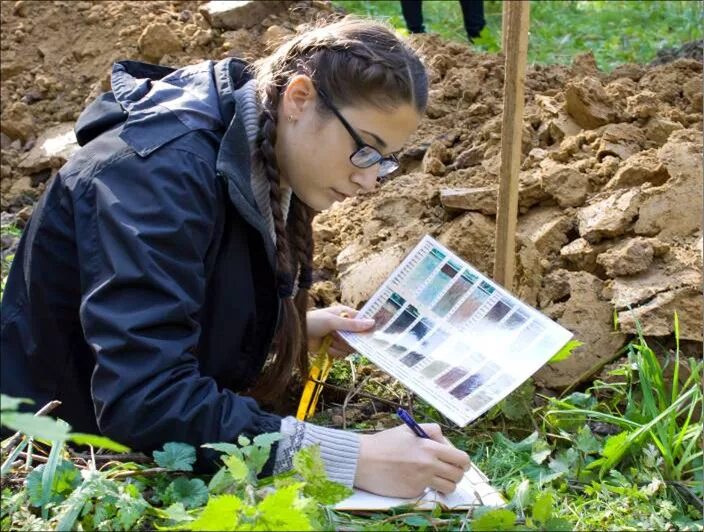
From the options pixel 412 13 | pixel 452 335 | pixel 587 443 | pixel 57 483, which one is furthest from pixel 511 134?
pixel 412 13

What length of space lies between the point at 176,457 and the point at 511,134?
1.29 m

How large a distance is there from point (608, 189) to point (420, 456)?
153 centimetres

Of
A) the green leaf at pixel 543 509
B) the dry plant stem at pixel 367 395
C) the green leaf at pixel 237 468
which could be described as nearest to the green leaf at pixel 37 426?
the green leaf at pixel 237 468

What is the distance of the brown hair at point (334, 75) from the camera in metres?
2.22

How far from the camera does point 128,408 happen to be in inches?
75.8

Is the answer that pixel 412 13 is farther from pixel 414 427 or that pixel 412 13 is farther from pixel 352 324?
pixel 414 427

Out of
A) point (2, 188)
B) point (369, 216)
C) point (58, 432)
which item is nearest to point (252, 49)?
point (2, 188)

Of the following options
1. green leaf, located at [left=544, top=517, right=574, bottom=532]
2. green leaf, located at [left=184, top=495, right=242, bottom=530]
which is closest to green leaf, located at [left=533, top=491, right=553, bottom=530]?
green leaf, located at [left=544, top=517, right=574, bottom=532]

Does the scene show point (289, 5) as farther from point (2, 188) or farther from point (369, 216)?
point (369, 216)

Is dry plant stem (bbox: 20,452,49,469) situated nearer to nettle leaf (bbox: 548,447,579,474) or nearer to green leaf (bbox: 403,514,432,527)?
green leaf (bbox: 403,514,432,527)

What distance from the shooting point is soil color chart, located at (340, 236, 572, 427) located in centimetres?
251

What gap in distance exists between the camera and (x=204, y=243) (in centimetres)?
210

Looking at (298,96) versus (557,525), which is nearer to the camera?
(557,525)

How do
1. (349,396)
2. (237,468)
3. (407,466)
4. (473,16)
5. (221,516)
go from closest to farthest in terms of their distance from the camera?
(221,516), (237,468), (407,466), (349,396), (473,16)
